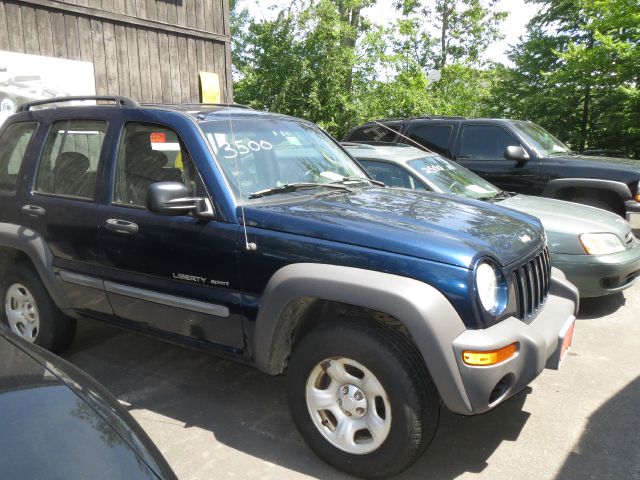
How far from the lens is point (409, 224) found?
2854 mm

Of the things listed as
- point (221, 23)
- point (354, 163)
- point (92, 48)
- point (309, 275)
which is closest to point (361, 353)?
point (309, 275)

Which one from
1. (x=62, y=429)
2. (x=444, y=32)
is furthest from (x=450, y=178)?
(x=444, y=32)

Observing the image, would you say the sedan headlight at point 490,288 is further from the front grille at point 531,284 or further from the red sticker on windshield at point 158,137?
the red sticker on windshield at point 158,137

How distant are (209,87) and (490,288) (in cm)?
788

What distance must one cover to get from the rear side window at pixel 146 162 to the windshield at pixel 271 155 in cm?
22

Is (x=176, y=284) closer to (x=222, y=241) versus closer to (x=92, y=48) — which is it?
(x=222, y=241)

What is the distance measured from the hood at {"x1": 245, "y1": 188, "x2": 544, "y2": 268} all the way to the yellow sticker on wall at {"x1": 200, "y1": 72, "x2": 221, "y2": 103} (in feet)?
21.3

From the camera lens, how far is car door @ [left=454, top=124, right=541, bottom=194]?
286 inches

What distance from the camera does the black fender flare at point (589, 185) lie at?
666 cm

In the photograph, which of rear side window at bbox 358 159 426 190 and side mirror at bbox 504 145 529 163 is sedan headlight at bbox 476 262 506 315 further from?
side mirror at bbox 504 145 529 163

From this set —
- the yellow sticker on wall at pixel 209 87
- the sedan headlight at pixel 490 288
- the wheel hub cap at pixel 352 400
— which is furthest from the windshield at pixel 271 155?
the yellow sticker on wall at pixel 209 87

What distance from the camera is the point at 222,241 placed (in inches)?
120

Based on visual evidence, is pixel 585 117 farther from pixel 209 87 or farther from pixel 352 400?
pixel 352 400

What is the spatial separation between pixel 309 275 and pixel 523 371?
1.11m
